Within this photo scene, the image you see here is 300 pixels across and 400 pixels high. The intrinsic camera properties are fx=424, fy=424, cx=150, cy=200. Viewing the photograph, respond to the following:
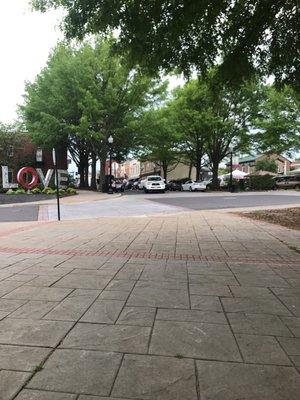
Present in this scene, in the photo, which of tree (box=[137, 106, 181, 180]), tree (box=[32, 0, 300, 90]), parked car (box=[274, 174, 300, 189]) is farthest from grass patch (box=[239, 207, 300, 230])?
parked car (box=[274, 174, 300, 189])

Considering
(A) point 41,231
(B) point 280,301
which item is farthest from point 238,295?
(A) point 41,231

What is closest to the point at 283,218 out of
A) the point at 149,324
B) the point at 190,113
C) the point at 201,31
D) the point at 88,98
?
the point at 201,31

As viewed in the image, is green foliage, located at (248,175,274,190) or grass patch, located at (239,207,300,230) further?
green foliage, located at (248,175,274,190)

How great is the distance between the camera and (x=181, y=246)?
340 inches

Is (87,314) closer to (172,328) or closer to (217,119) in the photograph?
(172,328)

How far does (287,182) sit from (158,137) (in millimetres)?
14560

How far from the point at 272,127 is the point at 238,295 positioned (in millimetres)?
39192

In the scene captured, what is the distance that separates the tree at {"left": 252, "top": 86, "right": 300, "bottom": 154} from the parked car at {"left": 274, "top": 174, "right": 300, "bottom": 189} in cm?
343

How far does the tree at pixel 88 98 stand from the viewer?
36.2 metres

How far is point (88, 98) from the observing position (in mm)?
35031

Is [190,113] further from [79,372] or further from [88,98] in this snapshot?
[79,372]

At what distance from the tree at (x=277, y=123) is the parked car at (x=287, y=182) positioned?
135 inches

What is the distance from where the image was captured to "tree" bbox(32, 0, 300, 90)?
8.02 meters

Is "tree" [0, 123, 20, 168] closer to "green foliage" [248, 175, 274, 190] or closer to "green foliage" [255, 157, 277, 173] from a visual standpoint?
"green foliage" [248, 175, 274, 190]
